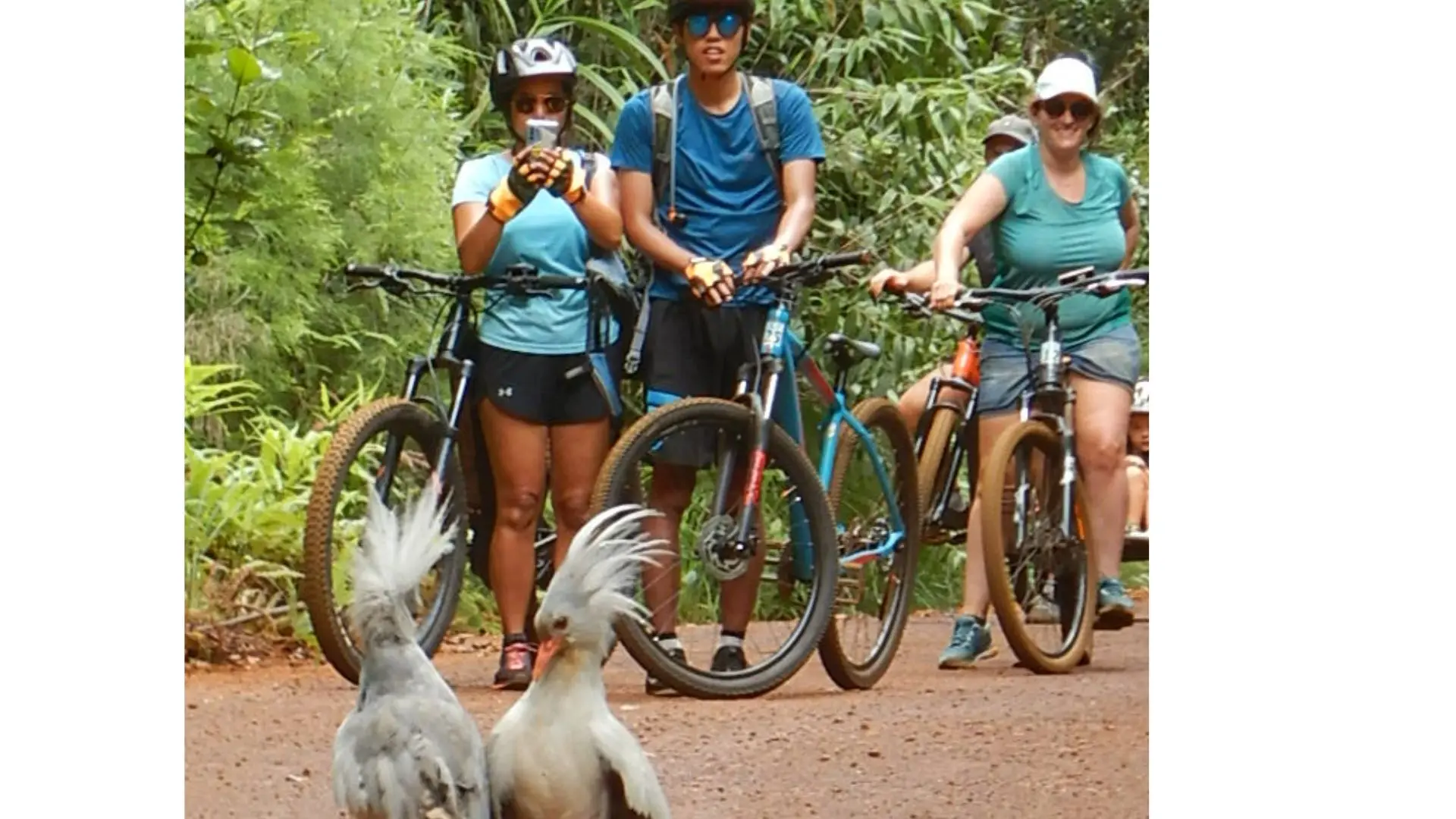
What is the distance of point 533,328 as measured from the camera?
4.30 meters

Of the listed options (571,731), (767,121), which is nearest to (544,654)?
(571,731)

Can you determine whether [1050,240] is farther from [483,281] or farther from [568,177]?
[483,281]

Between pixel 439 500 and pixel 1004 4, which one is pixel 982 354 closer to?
pixel 1004 4

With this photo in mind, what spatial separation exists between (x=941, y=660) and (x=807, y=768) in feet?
1.08

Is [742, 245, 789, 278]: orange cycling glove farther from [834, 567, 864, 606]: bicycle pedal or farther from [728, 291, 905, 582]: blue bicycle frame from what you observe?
[834, 567, 864, 606]: bicycle pedal

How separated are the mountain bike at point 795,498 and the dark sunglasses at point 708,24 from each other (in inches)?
17.6

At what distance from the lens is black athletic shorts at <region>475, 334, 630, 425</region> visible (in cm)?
431

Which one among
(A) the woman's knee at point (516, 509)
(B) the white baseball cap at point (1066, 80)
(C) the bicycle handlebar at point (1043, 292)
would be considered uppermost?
(B) the white baseball cap at point (1066, 80)

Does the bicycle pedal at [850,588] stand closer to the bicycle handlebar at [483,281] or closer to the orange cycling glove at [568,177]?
the bicycle handlebar at [483,281]

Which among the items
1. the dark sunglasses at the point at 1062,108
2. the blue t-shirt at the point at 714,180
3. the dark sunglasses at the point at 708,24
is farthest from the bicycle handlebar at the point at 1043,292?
the dark sunglasses at the point at 708,24

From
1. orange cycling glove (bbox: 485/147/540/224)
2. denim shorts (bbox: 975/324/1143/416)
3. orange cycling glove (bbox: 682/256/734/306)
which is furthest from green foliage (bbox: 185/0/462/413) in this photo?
denim shorts (bbox: 975/324/1143/416)

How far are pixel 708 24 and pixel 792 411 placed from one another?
2.36 ft

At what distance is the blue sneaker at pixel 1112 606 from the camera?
4.44 meters

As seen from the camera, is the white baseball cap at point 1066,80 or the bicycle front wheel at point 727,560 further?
the white baseball cap at point 1066,80
